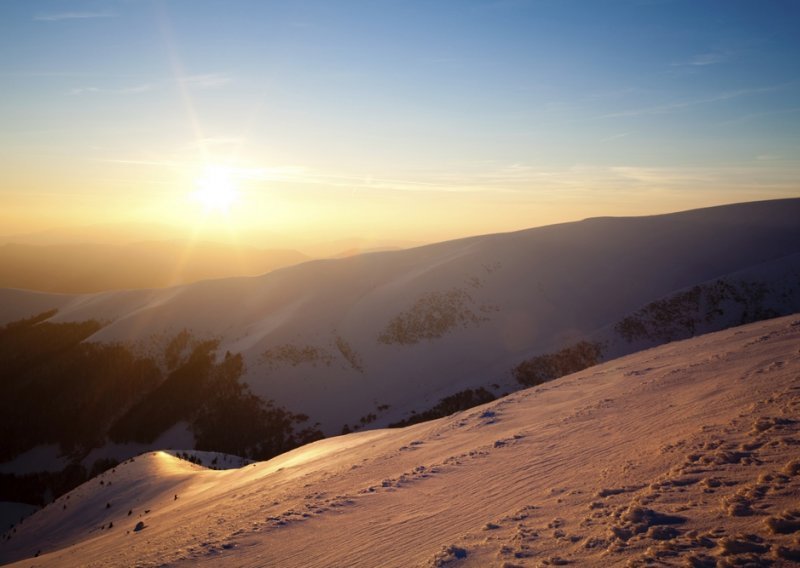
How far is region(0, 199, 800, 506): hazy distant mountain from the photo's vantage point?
31.5 metres

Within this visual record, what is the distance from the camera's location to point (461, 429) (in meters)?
10.6

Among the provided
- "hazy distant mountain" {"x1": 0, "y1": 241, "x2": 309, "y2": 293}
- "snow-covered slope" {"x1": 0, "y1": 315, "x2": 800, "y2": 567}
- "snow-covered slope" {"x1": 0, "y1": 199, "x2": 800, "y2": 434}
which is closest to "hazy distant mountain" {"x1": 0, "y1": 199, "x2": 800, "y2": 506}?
"snow-covered slope" {"x1": 0, "y1": 199, "x2": 800, "y2": 434}

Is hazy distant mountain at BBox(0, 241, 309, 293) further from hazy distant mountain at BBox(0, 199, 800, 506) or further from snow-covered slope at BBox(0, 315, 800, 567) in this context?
snow-covered slope at BBox(0, 315, 800, 567)

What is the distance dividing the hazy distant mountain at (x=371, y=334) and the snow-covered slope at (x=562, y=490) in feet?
61.3

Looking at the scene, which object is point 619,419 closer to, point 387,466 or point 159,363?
point 387,466

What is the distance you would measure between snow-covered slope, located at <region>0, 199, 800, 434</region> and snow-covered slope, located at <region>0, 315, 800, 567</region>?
64.8ft

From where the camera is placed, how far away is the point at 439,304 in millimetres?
40562

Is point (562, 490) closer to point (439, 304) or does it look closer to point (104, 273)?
point (439, 304)

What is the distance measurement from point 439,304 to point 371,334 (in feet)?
22.4

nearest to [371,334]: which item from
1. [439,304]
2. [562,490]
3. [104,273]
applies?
[439,304]

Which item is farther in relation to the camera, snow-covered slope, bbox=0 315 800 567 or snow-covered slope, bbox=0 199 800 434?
snow-covered slope, bbox=0 199 800 434

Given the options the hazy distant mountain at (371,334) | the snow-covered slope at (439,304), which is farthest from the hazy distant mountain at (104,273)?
the hazy distant mountain at (371,334)

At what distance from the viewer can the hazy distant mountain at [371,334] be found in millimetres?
31516

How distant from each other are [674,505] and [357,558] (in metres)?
3.44
